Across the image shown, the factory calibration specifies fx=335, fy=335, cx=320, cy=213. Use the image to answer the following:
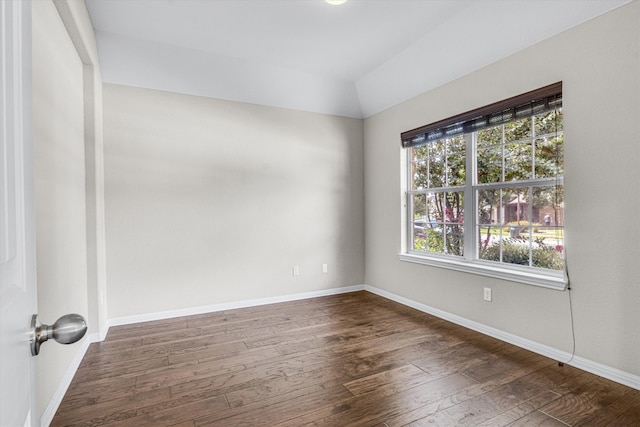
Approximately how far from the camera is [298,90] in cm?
416

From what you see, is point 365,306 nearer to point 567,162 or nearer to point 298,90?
point 567,162

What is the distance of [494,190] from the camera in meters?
3.21

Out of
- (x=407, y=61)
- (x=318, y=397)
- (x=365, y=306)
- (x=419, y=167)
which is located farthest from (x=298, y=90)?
(x=318, y=397)

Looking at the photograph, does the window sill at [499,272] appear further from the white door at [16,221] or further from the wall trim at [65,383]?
the wall trim at [65,383]

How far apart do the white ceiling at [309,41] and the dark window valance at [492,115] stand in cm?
41

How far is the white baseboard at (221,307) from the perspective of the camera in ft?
11.4

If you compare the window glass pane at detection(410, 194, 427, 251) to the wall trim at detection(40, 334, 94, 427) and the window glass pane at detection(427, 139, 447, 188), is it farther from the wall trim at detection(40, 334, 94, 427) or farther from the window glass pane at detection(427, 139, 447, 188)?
the wall trim at detection(40, 334, 94, 427)

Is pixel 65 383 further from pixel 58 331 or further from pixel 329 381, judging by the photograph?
pixel 58 331

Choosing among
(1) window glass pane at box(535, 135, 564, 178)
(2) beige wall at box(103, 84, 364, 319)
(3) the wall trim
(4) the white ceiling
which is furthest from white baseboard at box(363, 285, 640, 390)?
(3) the wall trim

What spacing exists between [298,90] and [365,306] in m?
2.78

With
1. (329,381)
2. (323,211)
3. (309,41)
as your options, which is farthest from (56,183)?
(323,211)

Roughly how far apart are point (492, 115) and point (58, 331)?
11.2ft

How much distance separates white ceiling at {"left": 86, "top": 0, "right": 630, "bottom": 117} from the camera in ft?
8.81

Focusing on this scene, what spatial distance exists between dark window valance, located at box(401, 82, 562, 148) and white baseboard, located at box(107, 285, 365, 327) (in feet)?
7.22
